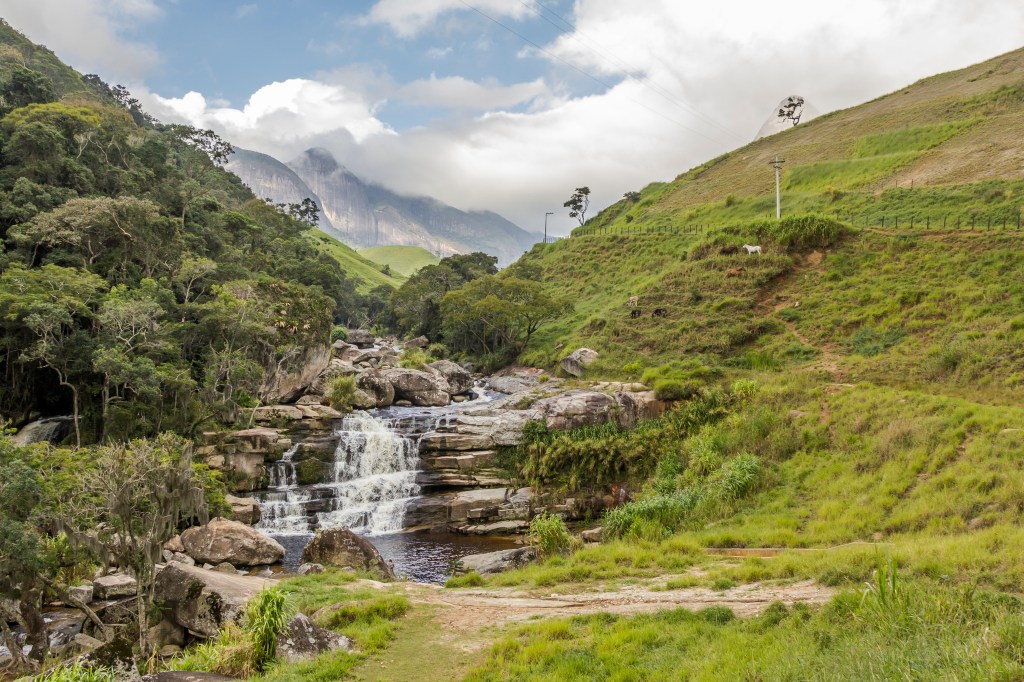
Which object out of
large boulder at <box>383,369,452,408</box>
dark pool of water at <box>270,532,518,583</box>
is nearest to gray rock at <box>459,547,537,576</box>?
dark pool of water at <box>270,532,518,583</box>

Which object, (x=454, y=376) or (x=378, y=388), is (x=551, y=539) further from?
(x=454, y=376)

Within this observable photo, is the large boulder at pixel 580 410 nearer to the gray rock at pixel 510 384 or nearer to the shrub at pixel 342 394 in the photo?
the shrub at pixel 342 394

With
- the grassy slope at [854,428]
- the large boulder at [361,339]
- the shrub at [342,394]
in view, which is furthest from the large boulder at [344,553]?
the large boulder at [361,339]

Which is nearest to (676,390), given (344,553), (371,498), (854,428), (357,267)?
(854,428)

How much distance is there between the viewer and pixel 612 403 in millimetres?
25844

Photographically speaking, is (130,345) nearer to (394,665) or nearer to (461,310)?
(394,665)

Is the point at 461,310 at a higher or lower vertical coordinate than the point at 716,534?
higher

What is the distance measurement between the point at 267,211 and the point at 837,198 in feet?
208

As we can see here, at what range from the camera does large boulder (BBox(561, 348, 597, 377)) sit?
38188 mm

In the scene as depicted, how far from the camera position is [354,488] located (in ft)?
83.5

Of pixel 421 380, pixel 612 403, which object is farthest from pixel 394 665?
pixel 421 380

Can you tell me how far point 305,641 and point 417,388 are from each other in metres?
28.8

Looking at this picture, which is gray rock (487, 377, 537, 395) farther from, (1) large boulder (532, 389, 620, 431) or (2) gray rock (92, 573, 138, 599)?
(2) gray rock (92, 573, 138, 599)

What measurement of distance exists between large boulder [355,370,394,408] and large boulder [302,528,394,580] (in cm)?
1889
